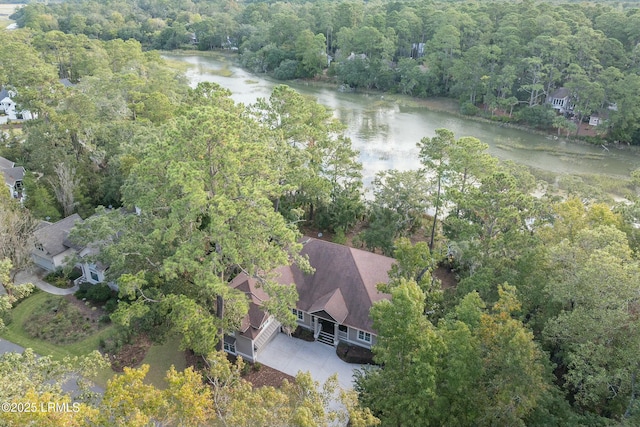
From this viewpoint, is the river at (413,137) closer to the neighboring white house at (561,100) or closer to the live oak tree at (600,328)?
the neighboring white house at (561,100)

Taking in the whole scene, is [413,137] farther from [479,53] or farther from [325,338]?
[325,338]

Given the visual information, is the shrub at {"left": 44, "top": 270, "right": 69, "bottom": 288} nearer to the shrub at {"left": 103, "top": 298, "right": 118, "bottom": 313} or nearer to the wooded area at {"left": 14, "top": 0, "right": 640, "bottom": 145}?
the shrub at {"left": 103, "top": 298, "right": 118, "bottom": 313}

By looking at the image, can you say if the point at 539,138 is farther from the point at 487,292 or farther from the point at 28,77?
the point at 28,77

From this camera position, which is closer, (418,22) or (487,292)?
(487,292)

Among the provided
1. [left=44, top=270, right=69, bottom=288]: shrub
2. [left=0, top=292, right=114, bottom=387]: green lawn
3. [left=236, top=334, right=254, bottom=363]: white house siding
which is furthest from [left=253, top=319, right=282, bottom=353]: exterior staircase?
[left=44, top=270, right=69, bottom=288]: shrub

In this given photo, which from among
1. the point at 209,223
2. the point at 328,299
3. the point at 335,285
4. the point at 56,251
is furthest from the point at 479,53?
the point at 56,251

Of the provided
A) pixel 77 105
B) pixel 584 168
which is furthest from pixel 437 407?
pixel 584 168

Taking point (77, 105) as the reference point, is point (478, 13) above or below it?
above
